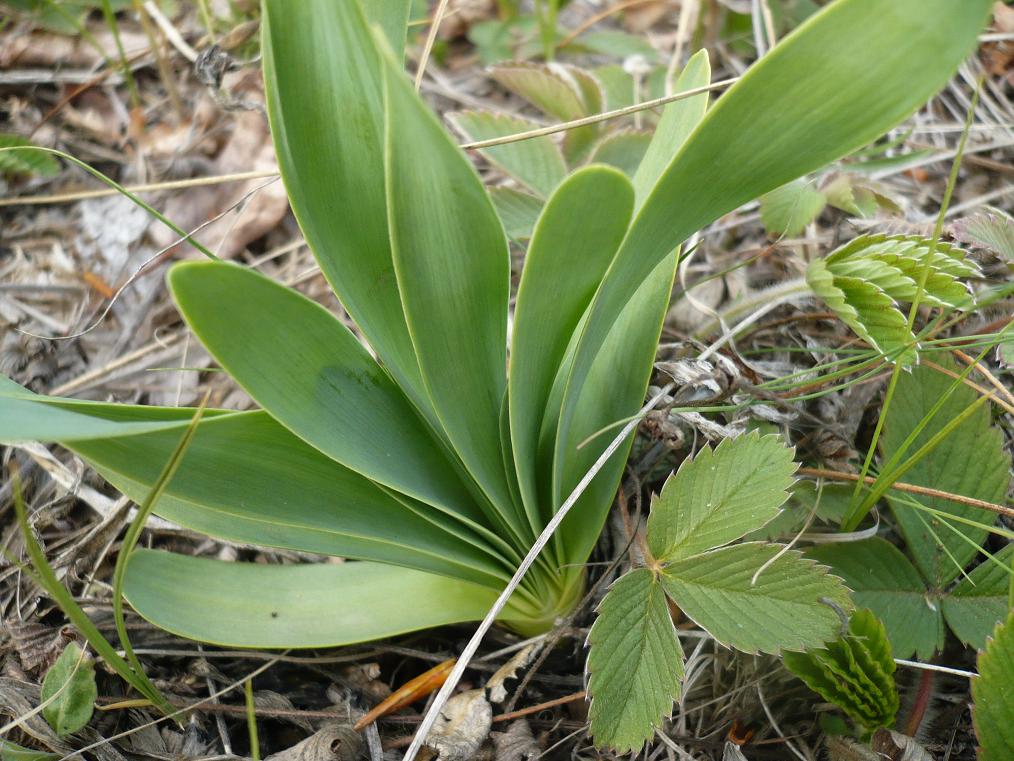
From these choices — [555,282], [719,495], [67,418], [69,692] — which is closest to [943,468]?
[719,495]

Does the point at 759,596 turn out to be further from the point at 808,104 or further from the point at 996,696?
the point at 808,104

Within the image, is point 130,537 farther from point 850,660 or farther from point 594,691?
point 850,660

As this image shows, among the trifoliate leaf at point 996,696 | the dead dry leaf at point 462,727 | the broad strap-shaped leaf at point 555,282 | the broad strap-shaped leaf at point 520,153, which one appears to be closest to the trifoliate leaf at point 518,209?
the broad strap-shaped leaf at point 520,153

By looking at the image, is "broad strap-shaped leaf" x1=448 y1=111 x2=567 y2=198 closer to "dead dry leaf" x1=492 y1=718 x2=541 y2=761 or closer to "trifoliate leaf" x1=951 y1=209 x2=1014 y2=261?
"trifoliate leaf" x1=951 y1=209 x2=1014 y2=261

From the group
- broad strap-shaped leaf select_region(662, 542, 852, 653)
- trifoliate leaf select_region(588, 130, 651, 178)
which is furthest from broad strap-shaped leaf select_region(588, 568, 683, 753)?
trifoliate leaf select_region(588, 130, 651, 178)

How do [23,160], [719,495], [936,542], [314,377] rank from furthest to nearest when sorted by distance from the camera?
[23,160], [936,542], [719,495], [314,377]

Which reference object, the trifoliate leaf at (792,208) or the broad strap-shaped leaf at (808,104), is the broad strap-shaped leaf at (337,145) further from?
the trifoliate leaf at (792,208)

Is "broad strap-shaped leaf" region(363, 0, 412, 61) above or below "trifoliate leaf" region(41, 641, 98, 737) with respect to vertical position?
above
